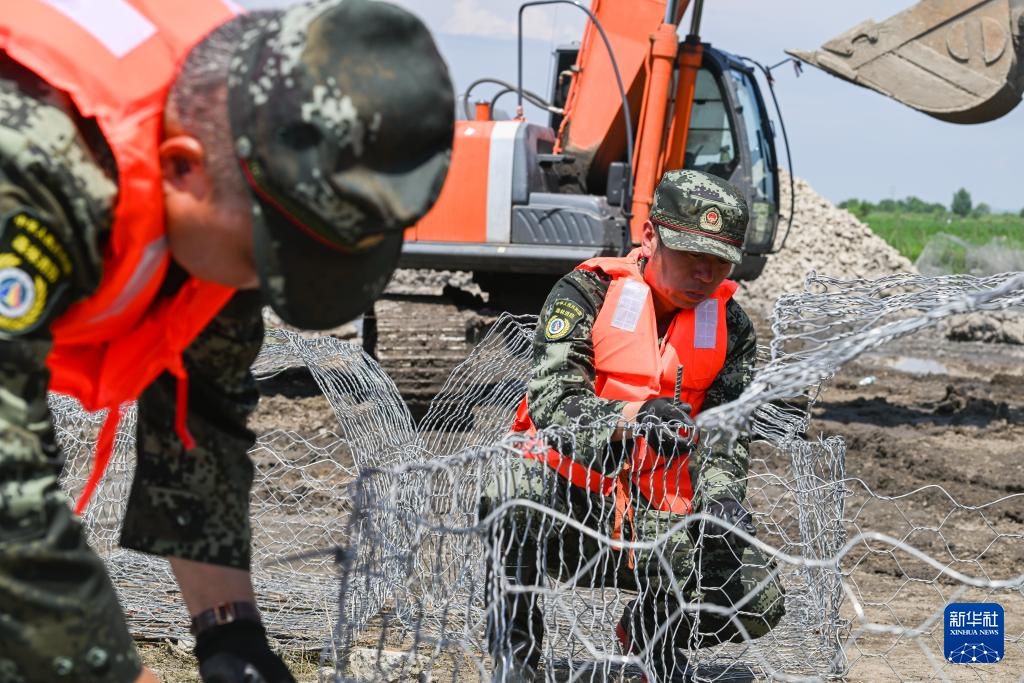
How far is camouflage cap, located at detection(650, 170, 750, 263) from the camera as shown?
3754mm

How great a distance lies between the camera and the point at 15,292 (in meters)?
1.33

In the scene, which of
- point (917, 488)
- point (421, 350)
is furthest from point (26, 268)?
point (421, 350)

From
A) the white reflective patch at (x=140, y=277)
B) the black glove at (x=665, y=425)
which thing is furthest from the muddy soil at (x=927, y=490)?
the white reflective patch at (x=140, y=277)

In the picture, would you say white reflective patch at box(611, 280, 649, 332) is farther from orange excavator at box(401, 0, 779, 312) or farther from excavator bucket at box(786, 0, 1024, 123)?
excavator bucket at box(786, 0, 1024, 123)

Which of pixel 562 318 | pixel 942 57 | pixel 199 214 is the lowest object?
pixel 562 318

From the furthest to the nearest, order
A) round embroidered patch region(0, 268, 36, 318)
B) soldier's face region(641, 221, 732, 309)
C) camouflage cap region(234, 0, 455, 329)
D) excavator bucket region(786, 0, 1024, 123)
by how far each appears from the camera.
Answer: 1. excavator bucket region(786, 0, 1024, 123)
2. soldier's face region(641, 221, 732, 309)
3. camouflage cap region(234, 0, 455, 329)
4. round embroidered patch region(0, 268, 36, 318)

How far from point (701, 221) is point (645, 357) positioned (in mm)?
433

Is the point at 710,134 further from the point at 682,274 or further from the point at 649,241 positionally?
the point at 682,274

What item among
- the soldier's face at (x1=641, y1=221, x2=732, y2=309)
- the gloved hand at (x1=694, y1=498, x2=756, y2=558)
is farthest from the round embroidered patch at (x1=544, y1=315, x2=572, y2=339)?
the gloved hand at (x1=694, y1=498, x2=756, y2=558)

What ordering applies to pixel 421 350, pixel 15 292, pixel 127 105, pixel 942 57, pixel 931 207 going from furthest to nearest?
1. pixel 931 207
2. pixel 421 350
3. pixel 942 57
4. pixel 127 105
5. pixel 15 292

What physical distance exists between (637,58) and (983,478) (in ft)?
11.1

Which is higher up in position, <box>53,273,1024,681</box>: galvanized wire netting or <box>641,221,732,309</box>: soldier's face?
<box>641,221,732,309</box>: soldier's face

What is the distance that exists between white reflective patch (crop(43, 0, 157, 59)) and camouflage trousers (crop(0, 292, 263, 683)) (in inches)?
16.7

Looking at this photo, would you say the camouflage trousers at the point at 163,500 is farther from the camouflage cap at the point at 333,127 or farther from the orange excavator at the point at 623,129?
the orange excavator at the point at 623,129
